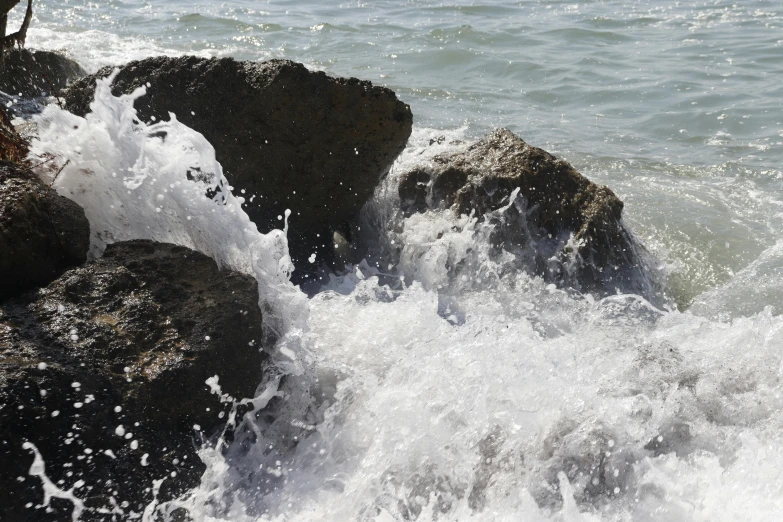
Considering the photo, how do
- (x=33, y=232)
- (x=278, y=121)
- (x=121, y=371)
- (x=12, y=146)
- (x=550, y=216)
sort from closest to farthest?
(x=121, y=371)
(x=33, y=232)
(x=12, y=146)
(x=278, y=121)
(x=550, y=216)

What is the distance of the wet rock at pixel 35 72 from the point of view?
739 centimetres

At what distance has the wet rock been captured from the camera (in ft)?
24.3

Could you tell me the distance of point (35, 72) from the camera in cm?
784

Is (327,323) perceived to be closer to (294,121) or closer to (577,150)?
(294,121)

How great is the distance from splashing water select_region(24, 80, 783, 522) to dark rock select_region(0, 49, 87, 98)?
3.91m

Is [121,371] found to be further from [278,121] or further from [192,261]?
[278,121]

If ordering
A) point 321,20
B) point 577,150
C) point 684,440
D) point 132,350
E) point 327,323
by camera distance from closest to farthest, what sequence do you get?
point 132,350, point 684,440, point 327,323, point 577,150, point 321,20

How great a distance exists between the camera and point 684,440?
331 cm

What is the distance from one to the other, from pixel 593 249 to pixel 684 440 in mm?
1754

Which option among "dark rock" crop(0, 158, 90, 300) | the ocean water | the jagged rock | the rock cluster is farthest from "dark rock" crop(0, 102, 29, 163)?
the jagged rock

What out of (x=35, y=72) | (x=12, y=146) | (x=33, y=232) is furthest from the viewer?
(x=35, y=72)

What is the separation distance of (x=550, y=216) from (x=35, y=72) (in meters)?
5.53

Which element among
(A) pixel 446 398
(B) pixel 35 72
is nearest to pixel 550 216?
(A) pixel 446 398

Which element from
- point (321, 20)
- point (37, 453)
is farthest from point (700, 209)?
point (321, 20)
